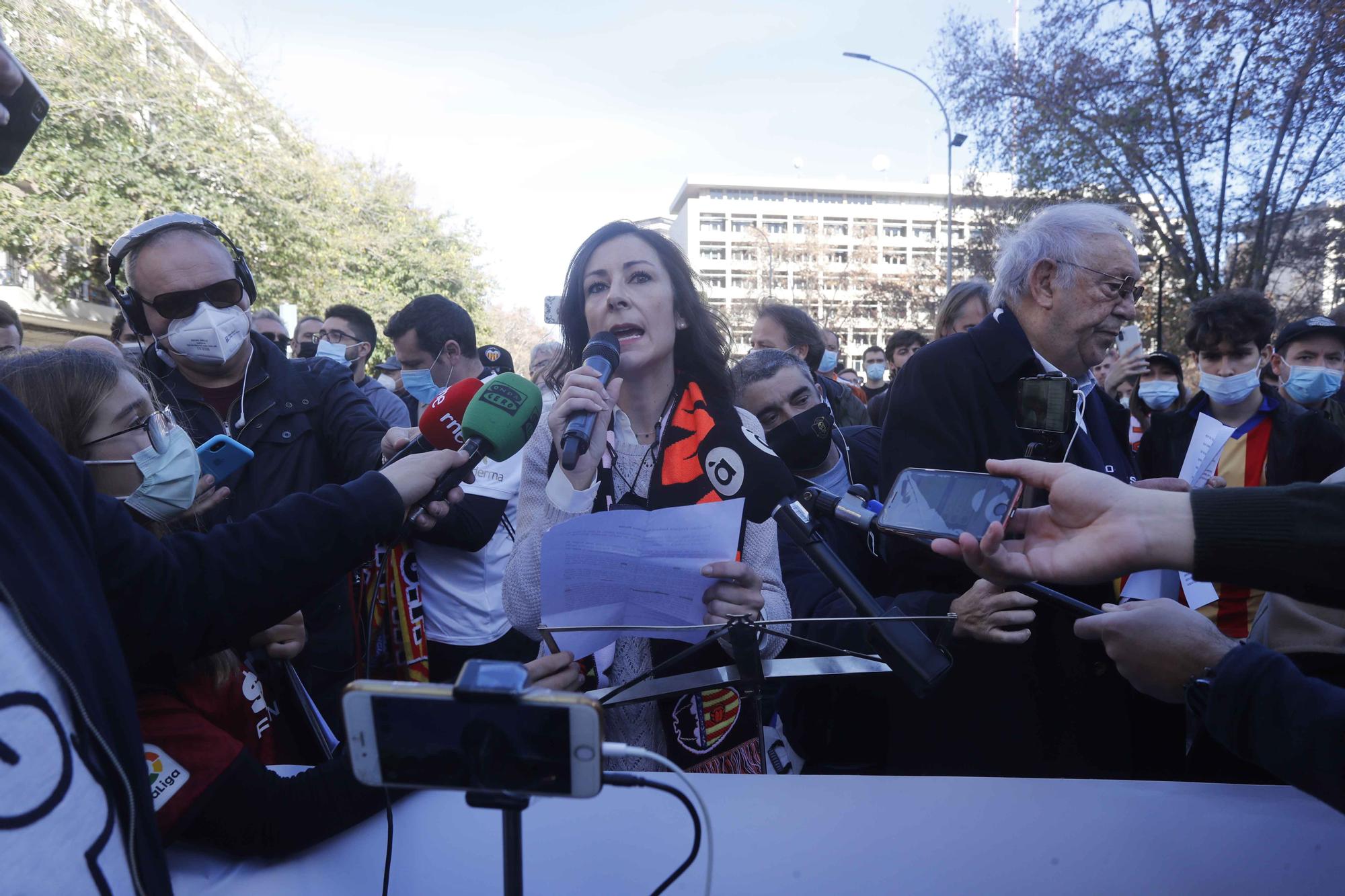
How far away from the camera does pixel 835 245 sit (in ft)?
150

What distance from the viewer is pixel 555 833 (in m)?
1.39

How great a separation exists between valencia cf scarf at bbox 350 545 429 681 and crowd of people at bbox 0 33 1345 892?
0.01 metres

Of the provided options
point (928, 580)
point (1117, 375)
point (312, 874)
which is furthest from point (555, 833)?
point (1117, 375)

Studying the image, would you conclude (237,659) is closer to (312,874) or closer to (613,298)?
(312,874)

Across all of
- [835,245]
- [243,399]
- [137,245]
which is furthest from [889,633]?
[835,245]

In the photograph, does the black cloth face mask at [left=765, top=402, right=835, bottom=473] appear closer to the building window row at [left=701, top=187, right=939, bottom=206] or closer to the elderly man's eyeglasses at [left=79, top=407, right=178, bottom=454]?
the elderly man's eyeglasses at [left=79, top=407, right=178, bottom=454]

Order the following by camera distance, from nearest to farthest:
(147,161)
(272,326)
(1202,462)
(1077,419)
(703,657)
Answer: (703,657), (1077,419), (1202,462), (272,326), (147,161)

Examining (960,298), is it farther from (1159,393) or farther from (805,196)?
(805,196)

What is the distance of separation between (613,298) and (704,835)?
4.72 feet

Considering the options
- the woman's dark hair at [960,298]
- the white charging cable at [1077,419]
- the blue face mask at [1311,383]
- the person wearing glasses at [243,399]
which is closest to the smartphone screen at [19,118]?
the person wearing glasses at [243,399]

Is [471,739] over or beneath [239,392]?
beneath

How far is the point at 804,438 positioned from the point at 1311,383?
12.1 ft

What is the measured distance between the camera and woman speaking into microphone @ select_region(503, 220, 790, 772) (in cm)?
185

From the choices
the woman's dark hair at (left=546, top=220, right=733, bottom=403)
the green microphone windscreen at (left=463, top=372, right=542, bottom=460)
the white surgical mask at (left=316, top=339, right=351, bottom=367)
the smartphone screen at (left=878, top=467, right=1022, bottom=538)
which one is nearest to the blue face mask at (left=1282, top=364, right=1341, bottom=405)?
the woman's dark hair at (left=546, top=220, right=733, bottom=403)
